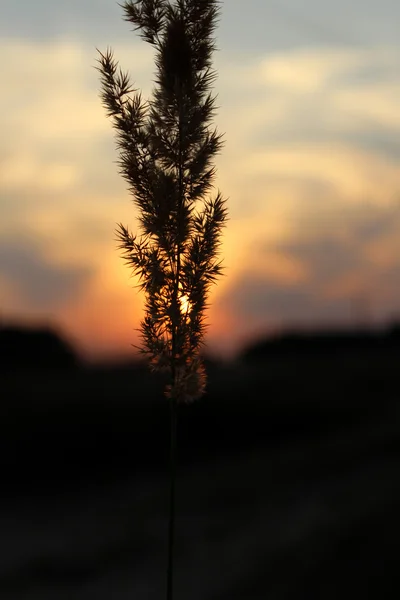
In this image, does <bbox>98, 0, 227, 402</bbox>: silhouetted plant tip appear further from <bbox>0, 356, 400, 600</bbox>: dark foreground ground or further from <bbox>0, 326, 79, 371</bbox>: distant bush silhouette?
<bbox>0, 326, 79, 371</bbox>: distant bush silhouette

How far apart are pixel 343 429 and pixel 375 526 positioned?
513 centimetres

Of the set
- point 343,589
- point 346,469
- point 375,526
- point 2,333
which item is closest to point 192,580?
point 343,589

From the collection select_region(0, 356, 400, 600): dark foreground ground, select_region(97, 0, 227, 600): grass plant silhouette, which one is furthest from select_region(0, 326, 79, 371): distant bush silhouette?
select_region(97, 0, 227, 600): grass plant silhouette

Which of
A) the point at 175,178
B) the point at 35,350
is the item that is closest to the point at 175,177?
the point at 175,178

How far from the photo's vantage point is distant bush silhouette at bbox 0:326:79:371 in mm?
14219

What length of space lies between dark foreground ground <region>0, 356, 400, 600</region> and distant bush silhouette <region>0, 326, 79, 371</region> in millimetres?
1248

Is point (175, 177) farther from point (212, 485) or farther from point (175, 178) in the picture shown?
point (212, 485)

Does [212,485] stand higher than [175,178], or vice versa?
[175,178]

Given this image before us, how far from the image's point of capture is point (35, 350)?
14.9 meters

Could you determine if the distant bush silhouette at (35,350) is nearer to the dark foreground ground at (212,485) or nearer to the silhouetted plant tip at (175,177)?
the dark foreground ground at (212,485)

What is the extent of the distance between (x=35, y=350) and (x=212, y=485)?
16.8 feet

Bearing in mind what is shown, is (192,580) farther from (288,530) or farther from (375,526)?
(375,526)

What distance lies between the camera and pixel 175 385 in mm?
4836

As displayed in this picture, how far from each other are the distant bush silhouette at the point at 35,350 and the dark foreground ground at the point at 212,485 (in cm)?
125
